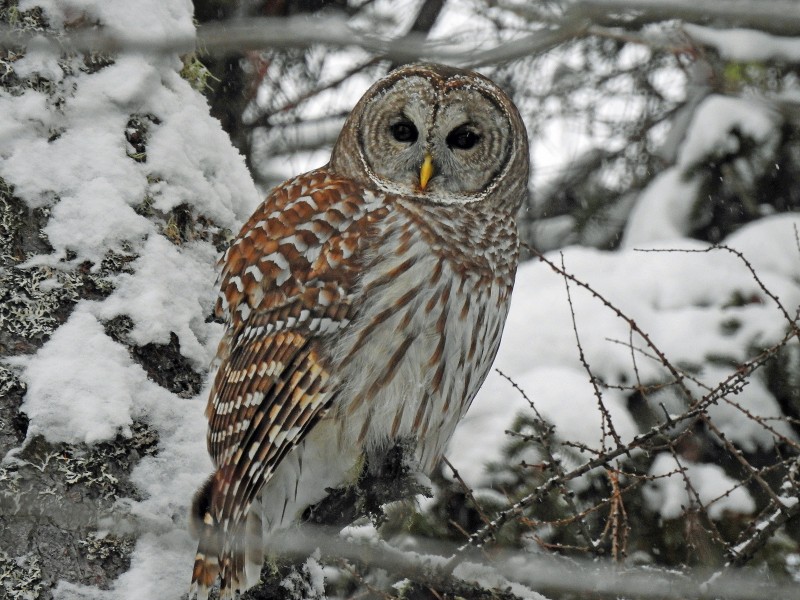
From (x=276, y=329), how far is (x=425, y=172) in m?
0.82

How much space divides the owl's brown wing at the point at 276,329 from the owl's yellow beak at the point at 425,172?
0.19m

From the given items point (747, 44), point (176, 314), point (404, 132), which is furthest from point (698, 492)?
point (747, 44)

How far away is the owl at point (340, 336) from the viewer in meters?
3.09

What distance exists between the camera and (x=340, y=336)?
318 cm

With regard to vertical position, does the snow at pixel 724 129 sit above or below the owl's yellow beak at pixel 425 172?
above

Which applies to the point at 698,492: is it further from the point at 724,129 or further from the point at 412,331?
the point at 724,129

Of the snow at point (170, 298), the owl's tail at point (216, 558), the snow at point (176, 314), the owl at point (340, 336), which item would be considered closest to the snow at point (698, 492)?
the snow at point (176, 314)

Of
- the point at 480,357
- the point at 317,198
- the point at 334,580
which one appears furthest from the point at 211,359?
the point at 334,580

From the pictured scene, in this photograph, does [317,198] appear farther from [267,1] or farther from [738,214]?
[738,214]

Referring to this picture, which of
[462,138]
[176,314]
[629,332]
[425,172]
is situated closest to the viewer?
[176,314]

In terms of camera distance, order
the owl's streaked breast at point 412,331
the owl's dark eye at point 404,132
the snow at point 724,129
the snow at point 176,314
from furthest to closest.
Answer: the snow at point 724,129
the owl's dark eye at point 404,132
the owl's streaked breast at point 412,331
the snow at point 176,314

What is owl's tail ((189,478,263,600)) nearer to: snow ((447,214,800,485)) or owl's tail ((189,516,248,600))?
owl's tail ((189,516,248,600))

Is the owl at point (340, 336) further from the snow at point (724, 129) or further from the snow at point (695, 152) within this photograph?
the snow at point (724, 129)

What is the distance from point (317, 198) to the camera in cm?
342
